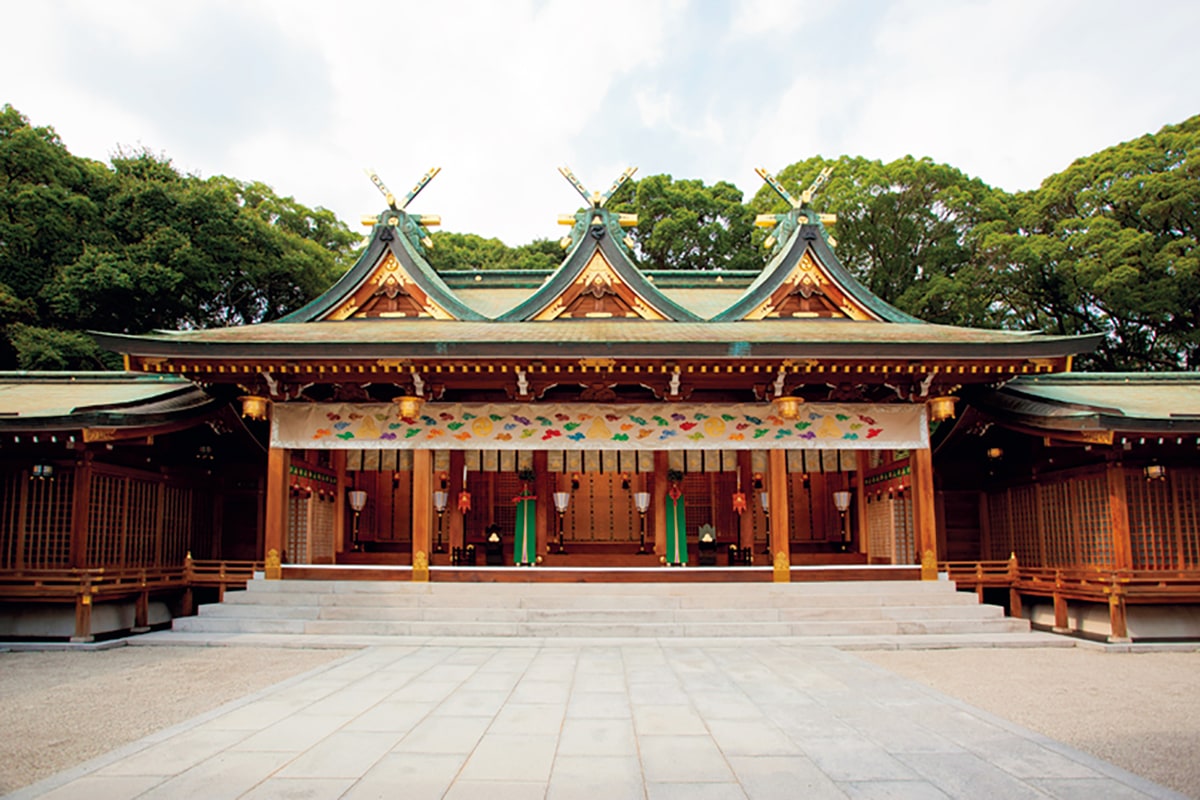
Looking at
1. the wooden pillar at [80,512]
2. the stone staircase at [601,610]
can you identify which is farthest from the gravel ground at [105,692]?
the wooden pillar at [80,512]

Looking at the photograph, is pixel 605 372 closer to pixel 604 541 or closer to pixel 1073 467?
pixel 604 541

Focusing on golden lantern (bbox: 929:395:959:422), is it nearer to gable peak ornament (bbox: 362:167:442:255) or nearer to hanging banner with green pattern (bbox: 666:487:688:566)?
hanging banner with green pattern (bbox: 666:487:688:566)

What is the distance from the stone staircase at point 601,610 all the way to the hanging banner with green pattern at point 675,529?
6.89 ft

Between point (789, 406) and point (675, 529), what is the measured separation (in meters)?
3.62

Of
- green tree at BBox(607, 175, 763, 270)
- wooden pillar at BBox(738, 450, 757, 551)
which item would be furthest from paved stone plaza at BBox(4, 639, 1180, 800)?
green tree at BBox(607, 175, 763, 270)

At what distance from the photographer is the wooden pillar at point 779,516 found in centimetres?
1348

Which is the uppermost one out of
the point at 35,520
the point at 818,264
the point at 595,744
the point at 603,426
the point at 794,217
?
the point at 794,217

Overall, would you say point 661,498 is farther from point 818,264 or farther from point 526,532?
point 818,264

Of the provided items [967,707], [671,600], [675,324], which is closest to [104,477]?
[671,600]

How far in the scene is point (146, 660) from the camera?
9836mm

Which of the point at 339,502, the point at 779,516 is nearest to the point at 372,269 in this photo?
the point at 339,502

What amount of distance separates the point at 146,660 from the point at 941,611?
1197 centimetres

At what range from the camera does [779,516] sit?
13648mm

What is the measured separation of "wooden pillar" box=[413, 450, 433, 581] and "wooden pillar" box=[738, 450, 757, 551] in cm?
725
